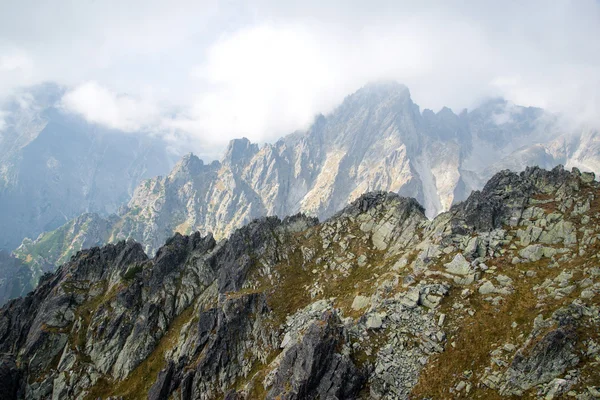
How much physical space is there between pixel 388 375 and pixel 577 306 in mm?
20926

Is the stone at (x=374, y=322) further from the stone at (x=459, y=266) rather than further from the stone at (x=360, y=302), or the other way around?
the stone at (x=459, y=266)

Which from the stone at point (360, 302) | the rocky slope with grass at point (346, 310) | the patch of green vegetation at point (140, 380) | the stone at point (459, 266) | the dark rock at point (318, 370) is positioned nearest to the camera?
the rocky slope with grass at point (346, 310)

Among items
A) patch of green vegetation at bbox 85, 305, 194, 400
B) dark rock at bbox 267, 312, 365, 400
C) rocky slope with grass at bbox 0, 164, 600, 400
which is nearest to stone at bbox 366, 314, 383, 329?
rocky slope with grass at bbox 0, 164, 600, 400

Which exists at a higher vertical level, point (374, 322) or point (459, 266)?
point (459, 266)

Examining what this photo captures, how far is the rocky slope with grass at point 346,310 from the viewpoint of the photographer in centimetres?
3338

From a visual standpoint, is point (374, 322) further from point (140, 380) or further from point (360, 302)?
point (140, 380)

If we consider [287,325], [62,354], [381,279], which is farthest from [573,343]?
[62,354]

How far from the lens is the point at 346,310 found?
50.0m

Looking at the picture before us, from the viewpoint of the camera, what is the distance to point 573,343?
2889 cm

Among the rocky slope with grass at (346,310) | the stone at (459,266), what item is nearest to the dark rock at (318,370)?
the rocky slope with grass at (346,310)

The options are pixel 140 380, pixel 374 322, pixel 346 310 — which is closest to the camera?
pixel 374 322

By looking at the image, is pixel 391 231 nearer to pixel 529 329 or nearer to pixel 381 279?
pixel 381 279

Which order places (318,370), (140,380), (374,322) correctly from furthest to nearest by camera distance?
(140,380) < (374,322) < (318,370)

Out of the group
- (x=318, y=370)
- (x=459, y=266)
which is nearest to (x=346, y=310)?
(x=318, y=370)
